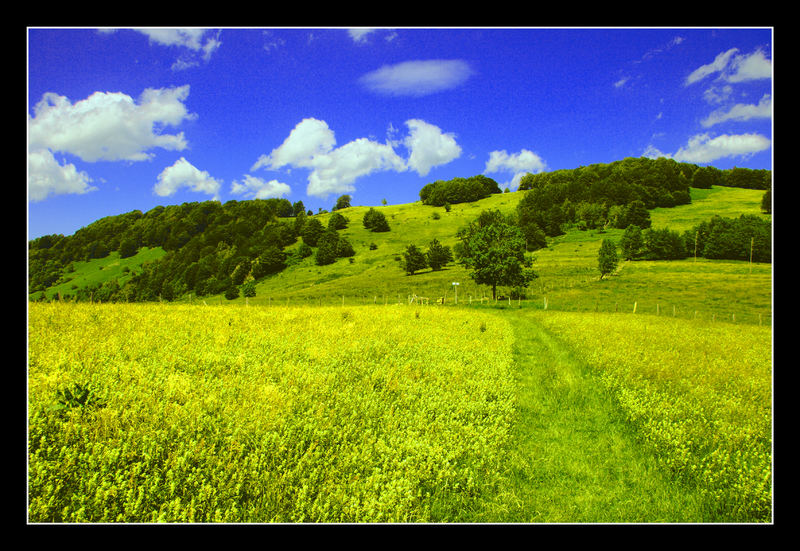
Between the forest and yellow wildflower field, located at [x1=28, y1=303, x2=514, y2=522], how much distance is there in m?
82.0

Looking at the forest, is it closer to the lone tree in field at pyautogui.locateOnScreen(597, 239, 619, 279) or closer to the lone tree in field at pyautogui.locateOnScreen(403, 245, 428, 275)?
the lone tree in field at pyautogui.locateOnScreen(597, 239, 619, 279)

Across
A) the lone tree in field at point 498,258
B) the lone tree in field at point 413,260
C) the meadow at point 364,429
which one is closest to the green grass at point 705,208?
the lone tree in field at point 413,260

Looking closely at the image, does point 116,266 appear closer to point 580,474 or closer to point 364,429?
point 364,429

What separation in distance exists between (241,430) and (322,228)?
128 m

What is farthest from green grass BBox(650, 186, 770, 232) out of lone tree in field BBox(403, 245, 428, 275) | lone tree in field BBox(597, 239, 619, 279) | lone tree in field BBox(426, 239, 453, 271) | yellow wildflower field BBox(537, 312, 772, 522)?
yellow wildflower field BBox(537, 312, 772, 522)

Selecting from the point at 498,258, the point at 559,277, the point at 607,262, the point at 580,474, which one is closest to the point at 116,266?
the point at 498,258

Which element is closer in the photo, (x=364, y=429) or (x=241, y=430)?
(x=241, y=430)

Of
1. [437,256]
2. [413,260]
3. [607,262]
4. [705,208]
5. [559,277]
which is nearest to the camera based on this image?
[607,262]

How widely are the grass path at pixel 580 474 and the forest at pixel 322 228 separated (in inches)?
3386

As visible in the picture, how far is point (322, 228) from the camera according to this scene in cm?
12862

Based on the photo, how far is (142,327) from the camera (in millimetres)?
8602

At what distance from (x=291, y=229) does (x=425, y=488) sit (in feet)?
438
